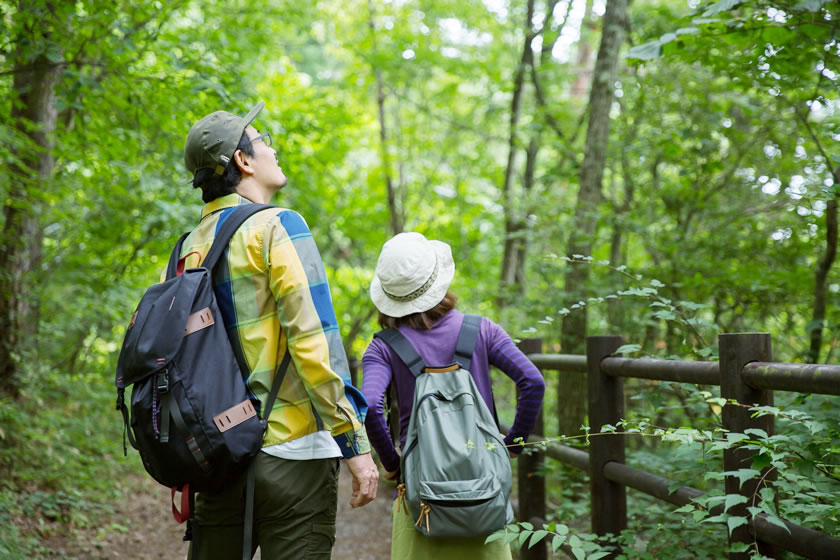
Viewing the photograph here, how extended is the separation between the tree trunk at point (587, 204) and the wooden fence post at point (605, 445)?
8.31 ft

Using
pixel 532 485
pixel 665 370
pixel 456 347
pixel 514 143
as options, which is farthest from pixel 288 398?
pixel 514 143

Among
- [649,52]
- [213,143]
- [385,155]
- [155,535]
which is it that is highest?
[385,155]

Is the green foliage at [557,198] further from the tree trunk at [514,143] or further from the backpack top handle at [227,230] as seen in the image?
the backpack top handle at [227,230]

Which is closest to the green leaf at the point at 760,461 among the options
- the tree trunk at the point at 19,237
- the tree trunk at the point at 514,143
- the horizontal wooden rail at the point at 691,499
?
the horizontal wooden rail at the point at 691,499

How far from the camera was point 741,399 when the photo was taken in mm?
2342

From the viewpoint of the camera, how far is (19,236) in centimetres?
624

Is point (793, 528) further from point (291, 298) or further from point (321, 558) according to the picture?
point (291, 298)

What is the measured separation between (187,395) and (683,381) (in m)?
1.85

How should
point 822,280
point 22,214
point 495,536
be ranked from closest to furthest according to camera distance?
point 495,536, point 822,280, point 22,214

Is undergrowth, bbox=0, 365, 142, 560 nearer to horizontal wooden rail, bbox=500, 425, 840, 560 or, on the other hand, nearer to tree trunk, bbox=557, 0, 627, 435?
horizontal wooden rail, bbox=500, 425, 840, 560

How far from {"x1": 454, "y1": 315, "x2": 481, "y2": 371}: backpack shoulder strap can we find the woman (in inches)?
1.2

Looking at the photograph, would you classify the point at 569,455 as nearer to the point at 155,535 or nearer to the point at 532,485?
the point at 532,485

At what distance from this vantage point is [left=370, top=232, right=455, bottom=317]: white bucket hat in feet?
8.50

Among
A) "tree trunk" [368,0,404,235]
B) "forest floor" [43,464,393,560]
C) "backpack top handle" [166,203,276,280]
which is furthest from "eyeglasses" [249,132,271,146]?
"tree trunk" [368,0,404,235]
